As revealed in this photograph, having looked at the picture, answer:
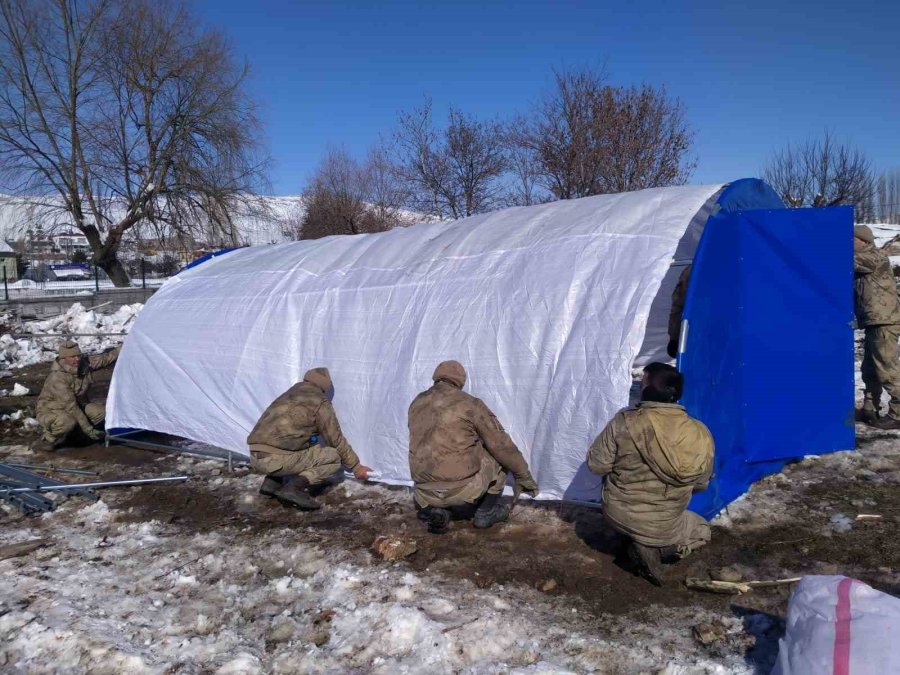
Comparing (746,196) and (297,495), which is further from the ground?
(746,196)

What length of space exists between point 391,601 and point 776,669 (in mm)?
2050

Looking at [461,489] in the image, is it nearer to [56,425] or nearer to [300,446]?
[300,446]

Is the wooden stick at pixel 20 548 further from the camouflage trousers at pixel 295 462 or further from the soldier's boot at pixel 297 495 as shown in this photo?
the soldier's boot at pixel 297 495

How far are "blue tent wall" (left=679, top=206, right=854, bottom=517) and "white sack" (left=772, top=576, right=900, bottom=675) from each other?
2.14m

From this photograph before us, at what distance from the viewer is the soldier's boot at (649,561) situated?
394cm

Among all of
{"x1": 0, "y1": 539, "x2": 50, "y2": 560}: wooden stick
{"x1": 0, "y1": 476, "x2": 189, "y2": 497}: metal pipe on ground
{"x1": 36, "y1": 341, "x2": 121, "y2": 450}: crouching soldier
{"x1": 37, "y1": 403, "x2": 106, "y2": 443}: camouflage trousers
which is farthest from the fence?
{"x1": 0, "y1": 539, "x2": 50, "y2": 560}: wooden stick

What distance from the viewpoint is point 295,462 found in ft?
18.8

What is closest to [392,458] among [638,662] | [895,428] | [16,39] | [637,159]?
[638,662]

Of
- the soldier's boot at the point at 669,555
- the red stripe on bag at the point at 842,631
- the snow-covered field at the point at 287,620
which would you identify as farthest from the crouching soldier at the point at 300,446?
the red stripe on bag at the point at 842,631

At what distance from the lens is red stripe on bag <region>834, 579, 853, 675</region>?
8.07ft

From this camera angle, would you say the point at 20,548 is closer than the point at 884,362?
Yes

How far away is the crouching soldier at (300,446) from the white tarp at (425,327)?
0.92 feet

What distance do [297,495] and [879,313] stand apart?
5.47 meters

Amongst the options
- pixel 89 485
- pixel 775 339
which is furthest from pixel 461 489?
pixel 89 485
